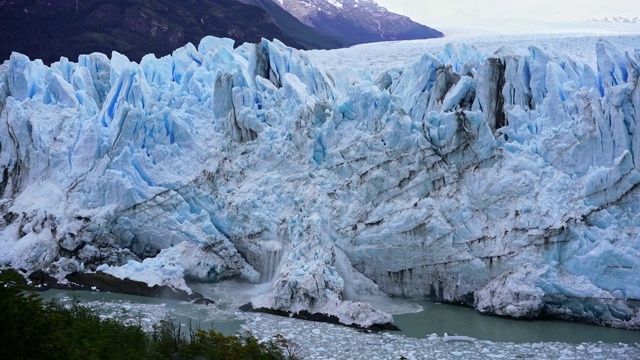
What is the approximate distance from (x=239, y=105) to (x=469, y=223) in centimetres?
488

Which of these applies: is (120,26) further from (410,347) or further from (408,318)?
(410,347)

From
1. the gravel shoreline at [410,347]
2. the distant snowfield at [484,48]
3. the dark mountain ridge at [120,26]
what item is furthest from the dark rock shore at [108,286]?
the dark mountain ridge at [120,26]

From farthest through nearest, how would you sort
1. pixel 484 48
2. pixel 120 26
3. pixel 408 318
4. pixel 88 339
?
pixel 120 26
pixel 484 48
pixel 408 318
pixel 88 339

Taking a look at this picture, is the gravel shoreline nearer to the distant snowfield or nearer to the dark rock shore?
the dark rock shore

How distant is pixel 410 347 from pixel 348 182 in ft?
11.7

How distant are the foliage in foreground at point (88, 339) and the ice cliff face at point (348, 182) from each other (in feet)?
7.60

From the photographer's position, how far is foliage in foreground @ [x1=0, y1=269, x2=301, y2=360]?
5539mm

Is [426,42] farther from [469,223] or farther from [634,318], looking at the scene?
[634,318]

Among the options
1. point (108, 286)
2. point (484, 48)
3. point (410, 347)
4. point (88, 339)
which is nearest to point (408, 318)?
point (410, 347)

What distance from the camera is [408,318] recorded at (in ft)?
32.9

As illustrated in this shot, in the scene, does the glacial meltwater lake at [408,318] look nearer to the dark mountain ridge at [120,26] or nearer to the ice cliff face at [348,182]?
the ice cliff face at [348,182]

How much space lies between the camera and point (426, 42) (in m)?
19.6

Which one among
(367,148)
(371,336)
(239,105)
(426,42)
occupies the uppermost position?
(426,42)

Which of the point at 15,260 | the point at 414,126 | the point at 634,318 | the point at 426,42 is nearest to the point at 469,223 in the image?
the point at 414,126
